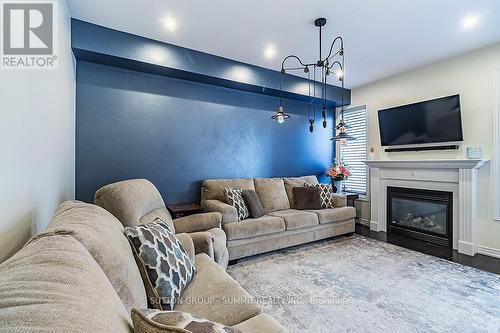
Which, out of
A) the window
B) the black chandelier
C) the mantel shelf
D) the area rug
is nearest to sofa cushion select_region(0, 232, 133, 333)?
the area rug

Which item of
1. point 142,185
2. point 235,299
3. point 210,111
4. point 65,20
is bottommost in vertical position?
point 235,299

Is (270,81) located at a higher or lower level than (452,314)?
higher

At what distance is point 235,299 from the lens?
4.28ft

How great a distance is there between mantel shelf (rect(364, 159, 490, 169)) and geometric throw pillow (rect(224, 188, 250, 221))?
2.62 metres

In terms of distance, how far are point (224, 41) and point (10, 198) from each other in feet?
9.03

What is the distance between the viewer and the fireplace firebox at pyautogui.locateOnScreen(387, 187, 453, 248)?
3.59 metres

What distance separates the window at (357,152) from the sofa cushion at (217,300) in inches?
162

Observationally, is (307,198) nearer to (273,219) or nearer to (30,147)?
(273,219)

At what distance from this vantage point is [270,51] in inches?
132

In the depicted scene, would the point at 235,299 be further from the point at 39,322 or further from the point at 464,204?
the point at 464,204

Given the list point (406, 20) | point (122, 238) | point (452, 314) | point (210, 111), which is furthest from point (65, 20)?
point (452, 314)

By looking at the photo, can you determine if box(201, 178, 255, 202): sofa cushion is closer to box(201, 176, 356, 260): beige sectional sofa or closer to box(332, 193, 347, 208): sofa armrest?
box(201, 176, 356, 260): beige sectional sofa

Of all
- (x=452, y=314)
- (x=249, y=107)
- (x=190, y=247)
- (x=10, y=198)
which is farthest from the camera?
(x=249, y=107)

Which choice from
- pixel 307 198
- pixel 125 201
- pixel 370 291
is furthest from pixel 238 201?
pixel 370 291
